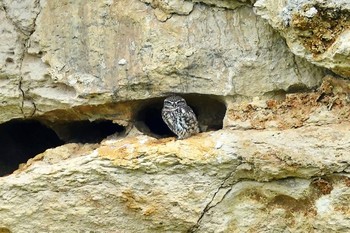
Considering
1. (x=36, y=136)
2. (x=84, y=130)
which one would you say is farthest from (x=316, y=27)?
(x=36, y=136)

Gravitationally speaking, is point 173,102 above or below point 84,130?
above

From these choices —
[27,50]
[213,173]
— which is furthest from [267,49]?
[27,50]

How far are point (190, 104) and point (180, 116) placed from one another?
1.11 feet

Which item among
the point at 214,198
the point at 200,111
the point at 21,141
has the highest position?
the point at 200,111

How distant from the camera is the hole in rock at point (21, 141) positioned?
16.3ft

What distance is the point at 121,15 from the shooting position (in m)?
4.18

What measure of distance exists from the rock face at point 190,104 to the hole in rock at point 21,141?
560 mm

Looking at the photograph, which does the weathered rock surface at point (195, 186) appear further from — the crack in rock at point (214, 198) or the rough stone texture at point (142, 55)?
the rough stone texture at point (142, 55)

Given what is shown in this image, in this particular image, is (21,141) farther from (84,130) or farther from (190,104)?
(190,104)

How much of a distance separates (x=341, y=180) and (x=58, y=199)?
1517 millimetres

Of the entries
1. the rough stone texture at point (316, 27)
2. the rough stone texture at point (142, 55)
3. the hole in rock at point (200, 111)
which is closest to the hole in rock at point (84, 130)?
the hole in rock at point (200, 111)

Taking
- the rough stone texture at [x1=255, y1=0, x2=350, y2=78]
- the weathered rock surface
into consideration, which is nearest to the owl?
the weathered rock surface

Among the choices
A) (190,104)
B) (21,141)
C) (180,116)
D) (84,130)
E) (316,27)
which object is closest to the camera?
(316,27)

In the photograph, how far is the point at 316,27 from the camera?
363cm
